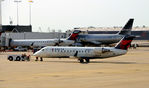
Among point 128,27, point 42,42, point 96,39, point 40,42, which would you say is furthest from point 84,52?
point 96,39

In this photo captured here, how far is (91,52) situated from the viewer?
254 feet

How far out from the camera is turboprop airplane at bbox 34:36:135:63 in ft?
251

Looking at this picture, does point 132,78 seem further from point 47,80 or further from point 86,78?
point 47,80

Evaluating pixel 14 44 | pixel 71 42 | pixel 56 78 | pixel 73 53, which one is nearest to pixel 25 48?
pixel 14 44

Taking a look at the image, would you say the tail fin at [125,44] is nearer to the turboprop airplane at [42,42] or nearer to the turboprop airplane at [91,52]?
the turboprop airplane at [91,52]

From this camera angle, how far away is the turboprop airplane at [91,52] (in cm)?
7638

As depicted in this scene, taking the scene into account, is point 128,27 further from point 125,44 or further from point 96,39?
point 125,44

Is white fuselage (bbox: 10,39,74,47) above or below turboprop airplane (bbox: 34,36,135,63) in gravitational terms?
below

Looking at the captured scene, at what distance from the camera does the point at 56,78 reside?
49094 millimetres

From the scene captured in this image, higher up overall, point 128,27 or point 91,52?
point 128,27

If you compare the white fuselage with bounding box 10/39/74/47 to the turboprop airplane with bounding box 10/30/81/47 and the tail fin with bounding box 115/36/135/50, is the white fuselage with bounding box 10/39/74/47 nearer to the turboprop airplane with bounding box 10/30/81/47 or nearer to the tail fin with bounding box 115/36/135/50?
the turboprop airplane with bounding box 10/30/81/47

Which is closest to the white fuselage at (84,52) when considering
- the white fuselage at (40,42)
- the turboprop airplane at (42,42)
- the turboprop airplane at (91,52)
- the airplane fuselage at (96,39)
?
the turboprop airplane at (91,52)

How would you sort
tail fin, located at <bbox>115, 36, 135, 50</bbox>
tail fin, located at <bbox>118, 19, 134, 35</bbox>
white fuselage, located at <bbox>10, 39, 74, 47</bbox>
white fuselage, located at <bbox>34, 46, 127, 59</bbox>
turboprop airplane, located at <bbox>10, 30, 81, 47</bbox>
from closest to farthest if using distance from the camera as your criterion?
white fuselage, located at <bbox>34, 46, 127, 59</bbox> < tail fin, located at <bbox>115, 36, 135, 50</bbox> < turboprop airplane, located at <bbox>10, 30, 81, 47</bbox> < white fuselage, located at <bbox>10, 39, 74, 47</bbox> < tail fin, located at <bbox>118, 19, 134, 35</bbox>

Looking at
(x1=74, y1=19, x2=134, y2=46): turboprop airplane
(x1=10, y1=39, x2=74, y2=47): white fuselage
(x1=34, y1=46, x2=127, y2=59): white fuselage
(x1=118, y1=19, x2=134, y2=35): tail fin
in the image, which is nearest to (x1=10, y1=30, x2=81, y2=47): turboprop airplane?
(x1=10, y1=39, x2=74, y2=47): white fuselage
